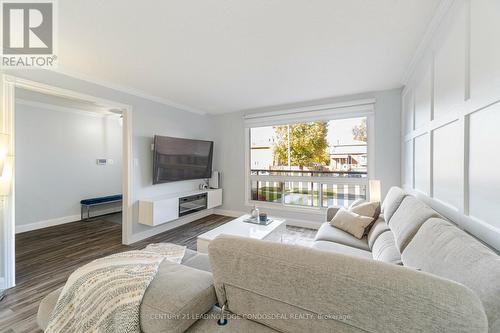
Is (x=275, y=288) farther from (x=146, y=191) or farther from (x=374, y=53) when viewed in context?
(x=146, y=191)

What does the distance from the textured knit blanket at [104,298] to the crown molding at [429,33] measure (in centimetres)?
249

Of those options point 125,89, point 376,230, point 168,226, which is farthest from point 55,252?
point 376,230

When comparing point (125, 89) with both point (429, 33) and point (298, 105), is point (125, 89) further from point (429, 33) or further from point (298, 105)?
point (429, 33)

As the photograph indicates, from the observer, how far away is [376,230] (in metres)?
1.98

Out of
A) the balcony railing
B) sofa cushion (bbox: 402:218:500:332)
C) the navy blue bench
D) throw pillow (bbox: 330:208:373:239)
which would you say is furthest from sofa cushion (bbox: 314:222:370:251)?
the navy blue bench

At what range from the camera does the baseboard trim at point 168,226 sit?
10.8 feet

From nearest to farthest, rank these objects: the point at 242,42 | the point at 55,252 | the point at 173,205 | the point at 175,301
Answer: the point at 175,301 → the point at 242,42 → the point at 55,252 → the point at 173,205

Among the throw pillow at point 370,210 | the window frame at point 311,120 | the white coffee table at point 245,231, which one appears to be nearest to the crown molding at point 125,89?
the window frame at point 311,120

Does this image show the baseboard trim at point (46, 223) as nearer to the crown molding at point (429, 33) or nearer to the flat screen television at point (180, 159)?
the flat screen television at point (180, 159)

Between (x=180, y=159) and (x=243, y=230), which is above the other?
(x=180, y=159)

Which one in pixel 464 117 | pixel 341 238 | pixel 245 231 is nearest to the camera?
pixel 464 117

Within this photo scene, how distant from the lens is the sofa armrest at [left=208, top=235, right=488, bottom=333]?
500 mm

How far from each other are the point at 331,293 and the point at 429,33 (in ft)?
7.69

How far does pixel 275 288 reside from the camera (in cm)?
69
